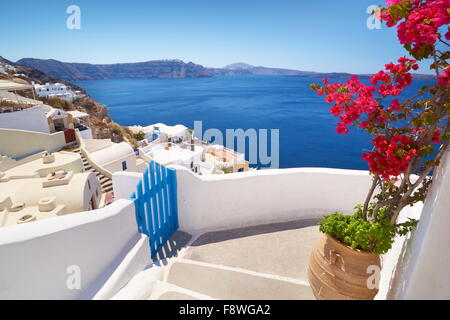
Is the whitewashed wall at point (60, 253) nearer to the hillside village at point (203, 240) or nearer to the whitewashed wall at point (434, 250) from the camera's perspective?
the hillside village at point (203, 240)

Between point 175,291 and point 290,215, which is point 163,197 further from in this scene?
point 290,215

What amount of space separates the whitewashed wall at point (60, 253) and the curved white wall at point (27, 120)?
19500 millimetres

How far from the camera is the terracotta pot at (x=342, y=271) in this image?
2541 millimetres

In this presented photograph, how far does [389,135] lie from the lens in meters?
2.43

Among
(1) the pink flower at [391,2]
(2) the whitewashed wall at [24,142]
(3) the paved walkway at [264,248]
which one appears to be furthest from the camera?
(2) the whitewashed wall at [24,142]

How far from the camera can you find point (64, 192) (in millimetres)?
10703

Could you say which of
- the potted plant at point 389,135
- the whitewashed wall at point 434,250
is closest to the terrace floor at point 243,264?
the potted plant at point 389,135

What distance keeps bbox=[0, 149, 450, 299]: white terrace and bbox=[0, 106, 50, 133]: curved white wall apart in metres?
18.0

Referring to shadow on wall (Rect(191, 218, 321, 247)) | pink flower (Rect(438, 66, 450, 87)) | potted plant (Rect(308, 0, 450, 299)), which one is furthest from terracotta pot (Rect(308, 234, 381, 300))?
shadow on wall (Rect(191, 218, 321, 247))

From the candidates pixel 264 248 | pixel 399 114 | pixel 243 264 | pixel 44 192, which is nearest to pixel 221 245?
pixel 243 264

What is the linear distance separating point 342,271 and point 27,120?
71.9 feet

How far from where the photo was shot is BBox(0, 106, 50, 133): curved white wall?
17.5m

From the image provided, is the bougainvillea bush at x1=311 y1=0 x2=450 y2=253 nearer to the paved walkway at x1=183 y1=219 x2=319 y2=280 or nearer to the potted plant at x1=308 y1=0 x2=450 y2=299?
the potted plant at x1=308 y1=0 x2=450 y2=299

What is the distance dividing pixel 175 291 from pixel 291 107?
10921cm
